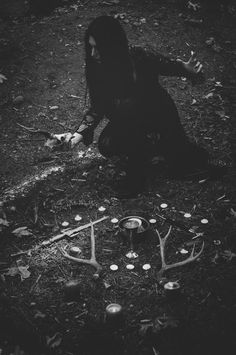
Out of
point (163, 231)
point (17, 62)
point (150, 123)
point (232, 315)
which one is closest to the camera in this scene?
point (232, 315)

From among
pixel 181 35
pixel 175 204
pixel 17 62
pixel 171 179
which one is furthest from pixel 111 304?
pixel 181 35

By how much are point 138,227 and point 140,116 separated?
223 centimetres

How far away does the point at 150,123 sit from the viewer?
548cm

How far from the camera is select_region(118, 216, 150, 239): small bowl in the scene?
3.93 m

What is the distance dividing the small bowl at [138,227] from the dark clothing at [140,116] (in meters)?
1.22

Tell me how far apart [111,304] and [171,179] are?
2.14 m

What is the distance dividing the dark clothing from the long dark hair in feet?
0.07

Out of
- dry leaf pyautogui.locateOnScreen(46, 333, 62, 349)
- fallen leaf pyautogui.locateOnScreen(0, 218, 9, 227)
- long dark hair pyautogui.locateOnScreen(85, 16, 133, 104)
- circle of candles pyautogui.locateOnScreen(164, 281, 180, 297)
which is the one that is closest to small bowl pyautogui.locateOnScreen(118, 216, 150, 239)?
circle of candles pyautogui.locateOnScreen(164, 281, 180, 297)

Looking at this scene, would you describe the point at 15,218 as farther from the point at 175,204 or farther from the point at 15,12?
the point at 15,12

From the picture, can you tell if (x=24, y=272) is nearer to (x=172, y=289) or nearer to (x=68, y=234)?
(x=68, y=234)

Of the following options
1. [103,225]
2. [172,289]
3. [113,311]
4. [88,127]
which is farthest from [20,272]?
[88,127]

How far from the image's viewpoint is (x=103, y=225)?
4.25 m

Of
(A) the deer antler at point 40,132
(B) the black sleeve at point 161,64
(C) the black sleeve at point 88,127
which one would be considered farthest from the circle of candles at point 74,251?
(B) the black sleeve at point 161,64

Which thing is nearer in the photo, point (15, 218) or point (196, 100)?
point (15, 218)
